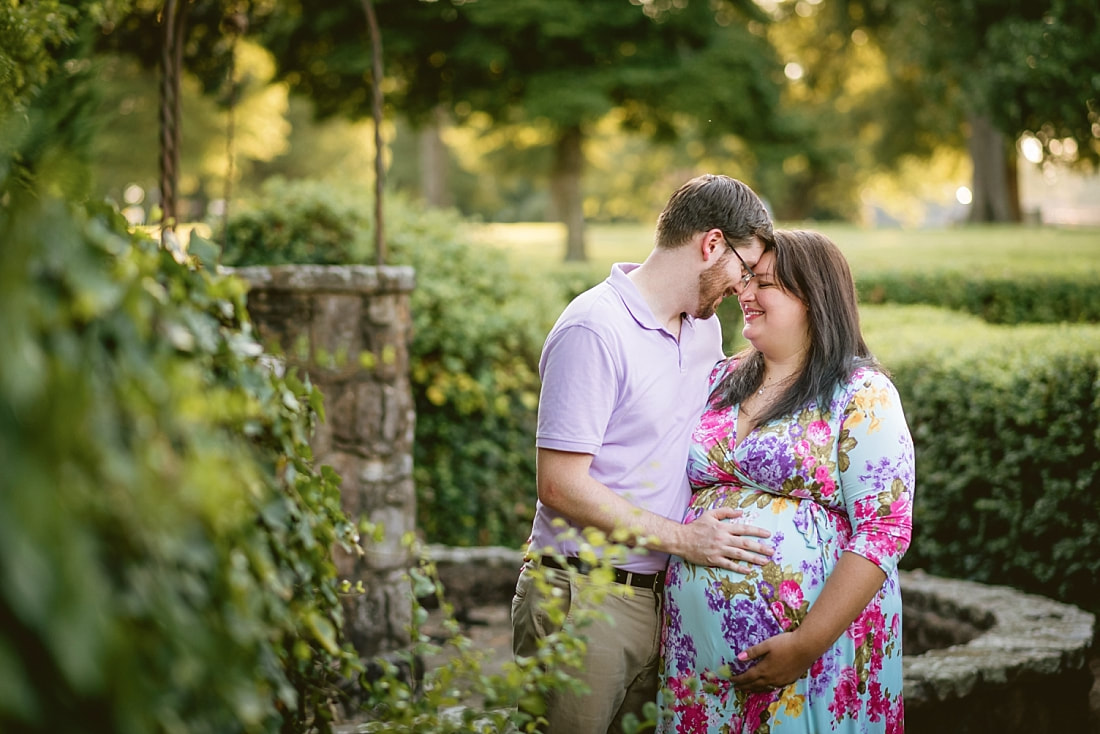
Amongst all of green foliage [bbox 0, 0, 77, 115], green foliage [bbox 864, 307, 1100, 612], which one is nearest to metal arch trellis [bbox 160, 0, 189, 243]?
green foliage [bbox 0, 0, 77, 115]

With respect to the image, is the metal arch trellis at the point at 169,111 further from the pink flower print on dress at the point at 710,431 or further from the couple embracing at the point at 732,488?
the pink flower print on dress at the point at 710,431

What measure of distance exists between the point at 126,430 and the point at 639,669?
7.16 ft

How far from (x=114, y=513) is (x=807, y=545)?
7.02ft

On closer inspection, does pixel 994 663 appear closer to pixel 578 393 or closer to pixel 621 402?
pixel 621 402

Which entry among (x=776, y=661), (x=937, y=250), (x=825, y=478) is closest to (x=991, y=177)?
(x=937, y=250)

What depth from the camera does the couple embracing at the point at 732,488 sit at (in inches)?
107

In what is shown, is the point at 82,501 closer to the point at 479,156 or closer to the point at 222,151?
the point at 222,151

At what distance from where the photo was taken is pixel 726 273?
3047 millimetres

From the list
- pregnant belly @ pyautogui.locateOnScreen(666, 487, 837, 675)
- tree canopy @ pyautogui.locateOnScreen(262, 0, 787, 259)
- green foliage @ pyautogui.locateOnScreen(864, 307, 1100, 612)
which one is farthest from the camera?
tree canopy @ pyautogui.locateOnScreen(262, 0, 787, 259)

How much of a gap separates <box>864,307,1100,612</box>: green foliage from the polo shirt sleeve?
3154mm

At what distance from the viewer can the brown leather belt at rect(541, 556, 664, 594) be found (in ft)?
9.64

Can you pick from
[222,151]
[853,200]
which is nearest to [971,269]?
[222,151]

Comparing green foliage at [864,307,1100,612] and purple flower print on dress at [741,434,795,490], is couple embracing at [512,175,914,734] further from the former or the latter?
green foliage at [864,307,1100,612]

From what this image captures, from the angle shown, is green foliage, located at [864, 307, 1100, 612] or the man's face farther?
green foliage, located at [864, 307, 1100, 612]
